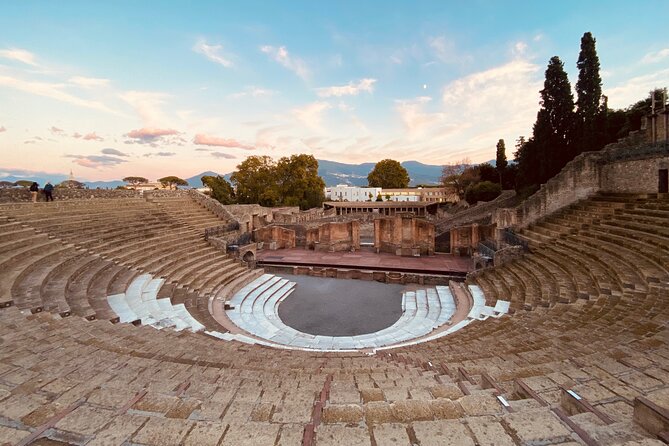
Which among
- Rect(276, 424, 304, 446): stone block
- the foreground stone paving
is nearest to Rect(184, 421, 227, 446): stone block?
the foreground stone paving

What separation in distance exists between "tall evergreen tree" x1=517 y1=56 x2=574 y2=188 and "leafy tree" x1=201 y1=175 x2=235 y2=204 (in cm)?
3713

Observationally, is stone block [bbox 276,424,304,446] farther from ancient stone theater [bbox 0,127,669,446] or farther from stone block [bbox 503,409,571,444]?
stone block [bbox 503,409,571,444]

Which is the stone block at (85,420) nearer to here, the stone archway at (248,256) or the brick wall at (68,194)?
the stone archway at (248,256)

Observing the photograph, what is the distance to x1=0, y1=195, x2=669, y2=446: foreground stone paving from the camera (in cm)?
255

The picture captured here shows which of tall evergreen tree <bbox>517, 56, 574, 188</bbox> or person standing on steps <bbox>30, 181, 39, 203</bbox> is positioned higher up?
tall evergreen tree <bbox>517, 56, 574, 188</bbox>

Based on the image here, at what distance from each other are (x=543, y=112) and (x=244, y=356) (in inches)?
1085

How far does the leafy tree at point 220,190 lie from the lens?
42.7 metres

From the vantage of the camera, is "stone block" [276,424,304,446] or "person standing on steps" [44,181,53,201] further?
"person standing on steps" [44,181,53,201]

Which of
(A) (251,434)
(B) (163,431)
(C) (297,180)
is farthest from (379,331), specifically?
(C) (297,180)

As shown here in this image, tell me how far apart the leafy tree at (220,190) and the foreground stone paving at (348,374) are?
32.5 meters

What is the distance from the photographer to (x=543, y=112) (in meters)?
23.5

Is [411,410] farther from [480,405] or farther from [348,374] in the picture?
[348,374]

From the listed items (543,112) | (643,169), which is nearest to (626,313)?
(643,169)

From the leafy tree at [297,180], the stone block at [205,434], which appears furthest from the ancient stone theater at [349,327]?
the leafy tree at [297,180]
